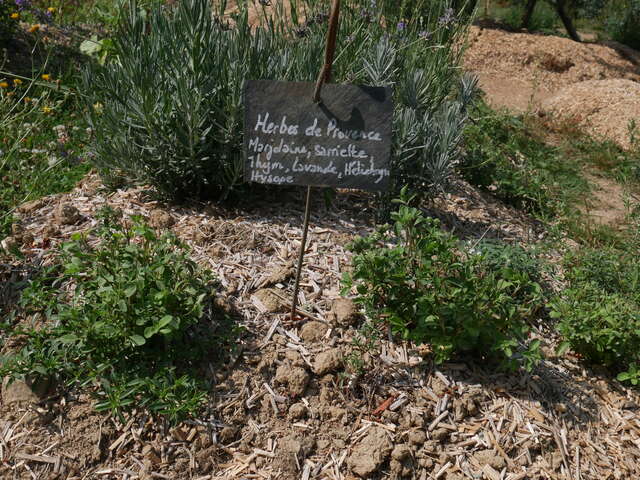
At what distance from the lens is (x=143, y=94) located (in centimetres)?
313

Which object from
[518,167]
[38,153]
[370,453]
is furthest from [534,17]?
[370,453]

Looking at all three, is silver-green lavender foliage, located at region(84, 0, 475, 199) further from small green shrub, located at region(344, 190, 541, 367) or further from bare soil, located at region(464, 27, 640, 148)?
bare soil, located at region(464, 27, 640, 148)

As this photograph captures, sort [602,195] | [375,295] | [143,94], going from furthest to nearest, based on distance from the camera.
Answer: [602,195], [143,94], [375,295]

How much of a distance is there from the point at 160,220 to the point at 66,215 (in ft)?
1.70

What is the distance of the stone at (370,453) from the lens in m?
2.35

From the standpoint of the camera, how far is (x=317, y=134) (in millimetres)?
2492

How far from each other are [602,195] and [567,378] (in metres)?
3.27

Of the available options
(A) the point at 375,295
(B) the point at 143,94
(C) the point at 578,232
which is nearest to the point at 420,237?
(A) the point at 375,295

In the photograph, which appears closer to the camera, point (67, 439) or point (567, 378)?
Answer: point (67, 439)

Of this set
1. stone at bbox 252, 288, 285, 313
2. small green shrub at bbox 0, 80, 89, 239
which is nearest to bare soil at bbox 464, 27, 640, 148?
small green shrub at bbox 0, 80, 89, 239

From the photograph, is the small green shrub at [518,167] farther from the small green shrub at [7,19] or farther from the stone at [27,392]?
the small green shrub at [7,19]

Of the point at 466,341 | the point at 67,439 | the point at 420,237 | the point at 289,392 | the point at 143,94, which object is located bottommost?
the point at 67,439

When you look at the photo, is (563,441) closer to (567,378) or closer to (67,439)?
(567,378)

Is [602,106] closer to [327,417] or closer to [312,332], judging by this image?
[312,332]
